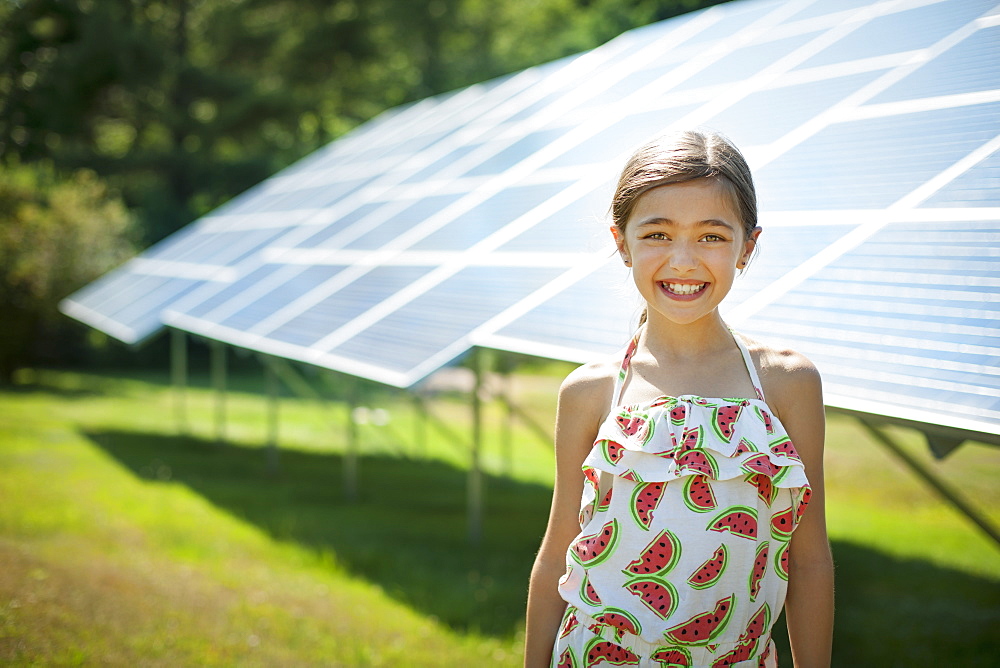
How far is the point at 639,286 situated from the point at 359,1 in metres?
34.3

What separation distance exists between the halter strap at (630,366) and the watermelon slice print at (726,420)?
0.24ft

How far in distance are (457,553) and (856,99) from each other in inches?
187

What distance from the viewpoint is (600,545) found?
2.46 meters

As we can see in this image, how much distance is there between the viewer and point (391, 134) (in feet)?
Answer: 47.1

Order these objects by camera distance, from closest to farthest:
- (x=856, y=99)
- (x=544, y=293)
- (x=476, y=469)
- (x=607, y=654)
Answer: (x=607, y=654) → (x=856, y=99) → (x=544, y=293) → (x=476, y=469)

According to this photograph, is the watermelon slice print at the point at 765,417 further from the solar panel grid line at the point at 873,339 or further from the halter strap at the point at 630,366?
the solar panel grid line at the point at 873,339

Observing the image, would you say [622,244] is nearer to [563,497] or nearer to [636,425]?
[636,425]

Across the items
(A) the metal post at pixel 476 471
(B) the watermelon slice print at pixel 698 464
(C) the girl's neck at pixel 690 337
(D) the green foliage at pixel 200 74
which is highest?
(D) the green foliage at pixel 200 74

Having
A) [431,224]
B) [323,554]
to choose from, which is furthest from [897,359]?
[431,224]

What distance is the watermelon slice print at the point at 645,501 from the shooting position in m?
2.42

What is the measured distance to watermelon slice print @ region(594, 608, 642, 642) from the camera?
2.41m

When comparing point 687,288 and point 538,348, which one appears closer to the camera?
point 687,288

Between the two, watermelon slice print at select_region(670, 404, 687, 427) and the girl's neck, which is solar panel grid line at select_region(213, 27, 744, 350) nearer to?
the girl's neck

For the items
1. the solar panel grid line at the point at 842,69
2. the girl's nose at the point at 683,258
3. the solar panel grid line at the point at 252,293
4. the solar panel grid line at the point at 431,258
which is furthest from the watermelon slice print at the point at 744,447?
the solar panel grid line at the point at 252,293
